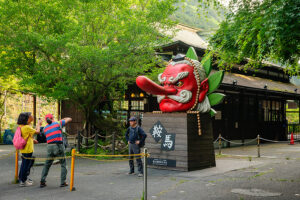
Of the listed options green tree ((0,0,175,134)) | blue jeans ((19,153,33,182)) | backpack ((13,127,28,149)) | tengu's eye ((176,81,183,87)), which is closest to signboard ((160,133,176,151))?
tengu's eye ((176,81,183,87))

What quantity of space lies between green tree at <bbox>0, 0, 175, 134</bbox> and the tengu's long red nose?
2444 mm

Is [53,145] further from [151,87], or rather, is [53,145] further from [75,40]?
[75,40]

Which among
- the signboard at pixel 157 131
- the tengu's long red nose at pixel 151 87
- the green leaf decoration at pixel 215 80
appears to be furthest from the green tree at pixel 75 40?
the green leaf decoration at pixel 215 80

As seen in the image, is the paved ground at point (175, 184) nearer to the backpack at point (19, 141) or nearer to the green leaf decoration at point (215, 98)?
the backpack at point (19, 141)

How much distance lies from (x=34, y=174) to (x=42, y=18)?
6.04m

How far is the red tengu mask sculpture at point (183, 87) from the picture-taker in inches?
384

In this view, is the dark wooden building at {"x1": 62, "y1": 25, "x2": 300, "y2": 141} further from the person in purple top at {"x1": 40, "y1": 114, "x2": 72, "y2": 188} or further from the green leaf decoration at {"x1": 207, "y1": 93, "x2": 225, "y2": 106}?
the person in purple top at {"x1": 40, "y1": 114, "x2": 72, "y2": 188}

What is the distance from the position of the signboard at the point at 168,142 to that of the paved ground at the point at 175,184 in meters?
0.73

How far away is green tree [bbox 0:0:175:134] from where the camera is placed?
11375 millimetres

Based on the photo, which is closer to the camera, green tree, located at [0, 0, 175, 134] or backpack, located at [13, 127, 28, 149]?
backpack, located at [13, 127, 28, 149]

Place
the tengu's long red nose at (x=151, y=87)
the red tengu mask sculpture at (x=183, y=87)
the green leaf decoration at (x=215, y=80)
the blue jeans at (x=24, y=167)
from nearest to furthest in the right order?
the blue jeans at (x=24, y=167) < the tengu's long red nose at (x=151, y=87) < the red tengu mask sculpture at (x=183, y=87) < the green leaf decoration at (x=215, y=80)

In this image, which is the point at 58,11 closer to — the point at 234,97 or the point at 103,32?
the point at 103,32

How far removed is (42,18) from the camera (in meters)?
12.2

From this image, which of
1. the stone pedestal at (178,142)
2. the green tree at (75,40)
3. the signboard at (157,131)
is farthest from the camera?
the green tree at (75,40)
